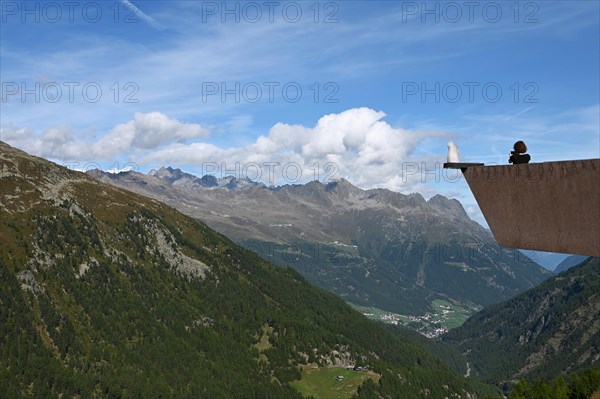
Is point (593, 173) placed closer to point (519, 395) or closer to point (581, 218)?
point (581, 218)

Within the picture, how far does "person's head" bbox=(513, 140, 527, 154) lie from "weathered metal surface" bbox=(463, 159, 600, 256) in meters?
0.34

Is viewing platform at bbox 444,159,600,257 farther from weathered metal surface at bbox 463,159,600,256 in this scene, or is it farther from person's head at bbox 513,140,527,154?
person's head at bbox 513,140,527,154

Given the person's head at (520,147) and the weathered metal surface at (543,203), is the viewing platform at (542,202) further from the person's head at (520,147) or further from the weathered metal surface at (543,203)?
the person's head at (520,147)

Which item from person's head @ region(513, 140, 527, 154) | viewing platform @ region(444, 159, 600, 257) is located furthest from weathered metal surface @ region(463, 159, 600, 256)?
person's head @ region(513, 140, 527, 154)

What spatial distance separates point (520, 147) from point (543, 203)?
1.16 meters

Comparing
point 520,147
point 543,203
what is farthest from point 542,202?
point 520,147

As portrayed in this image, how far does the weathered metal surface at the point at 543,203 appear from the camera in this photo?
9.01 meters

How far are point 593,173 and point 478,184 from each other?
2.60m

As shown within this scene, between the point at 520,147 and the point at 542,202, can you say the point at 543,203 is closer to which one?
the point at 542,202

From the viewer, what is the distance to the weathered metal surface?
901 cm

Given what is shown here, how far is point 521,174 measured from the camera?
33.2 feet

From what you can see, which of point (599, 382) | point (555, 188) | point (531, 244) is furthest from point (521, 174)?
Answer: point (599, 382)

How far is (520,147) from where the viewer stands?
10.2m

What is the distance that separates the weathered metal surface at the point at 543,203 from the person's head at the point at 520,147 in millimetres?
341
